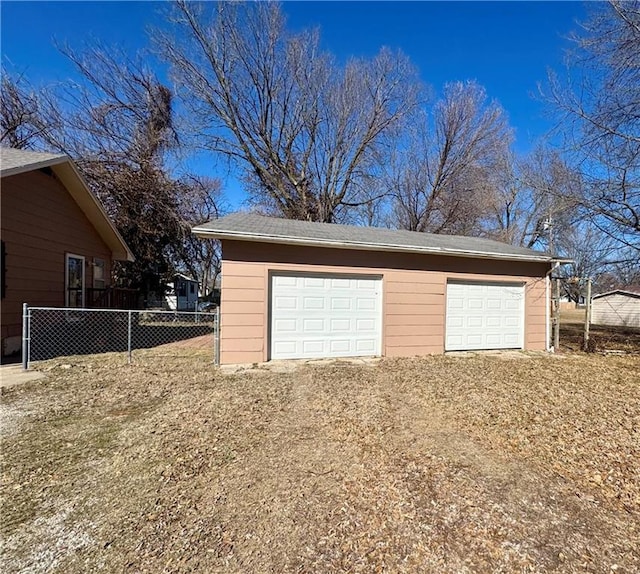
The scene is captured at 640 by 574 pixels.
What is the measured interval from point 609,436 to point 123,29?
57.7 feet

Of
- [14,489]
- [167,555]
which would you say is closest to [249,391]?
[14,489]

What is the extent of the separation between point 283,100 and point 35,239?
39.0 ft

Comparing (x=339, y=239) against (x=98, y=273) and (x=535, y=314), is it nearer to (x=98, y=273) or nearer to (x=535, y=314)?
(x=535, y=314)

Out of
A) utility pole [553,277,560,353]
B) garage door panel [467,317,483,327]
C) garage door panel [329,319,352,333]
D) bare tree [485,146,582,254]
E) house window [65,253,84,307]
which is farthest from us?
house window [65,253,84,307]

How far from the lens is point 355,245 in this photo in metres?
7.21

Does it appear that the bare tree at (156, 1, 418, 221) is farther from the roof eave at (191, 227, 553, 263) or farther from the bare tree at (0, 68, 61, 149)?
the roof eave at (191, 227, 553, 263)

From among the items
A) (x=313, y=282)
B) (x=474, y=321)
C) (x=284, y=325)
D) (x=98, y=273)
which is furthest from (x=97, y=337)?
(x=474, y=321)

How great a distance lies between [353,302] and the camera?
7.48 m

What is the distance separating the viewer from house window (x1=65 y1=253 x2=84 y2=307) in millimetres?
9352

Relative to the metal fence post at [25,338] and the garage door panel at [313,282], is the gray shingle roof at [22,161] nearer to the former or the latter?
the metal fence post at [25,338]

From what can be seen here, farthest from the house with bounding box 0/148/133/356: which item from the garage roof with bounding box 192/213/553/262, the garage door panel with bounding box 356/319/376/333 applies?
the garage door panel with bounding box 356/319/376/333

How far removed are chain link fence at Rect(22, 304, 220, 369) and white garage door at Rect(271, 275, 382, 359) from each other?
1.29 meters

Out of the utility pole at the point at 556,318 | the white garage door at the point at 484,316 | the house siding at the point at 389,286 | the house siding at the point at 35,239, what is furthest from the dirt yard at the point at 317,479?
the utility pole at the point at 556,318

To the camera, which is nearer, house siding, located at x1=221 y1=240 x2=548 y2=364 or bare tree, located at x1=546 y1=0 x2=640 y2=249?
house siding, located at x1=221 y1=240 x2=548 y2=364
